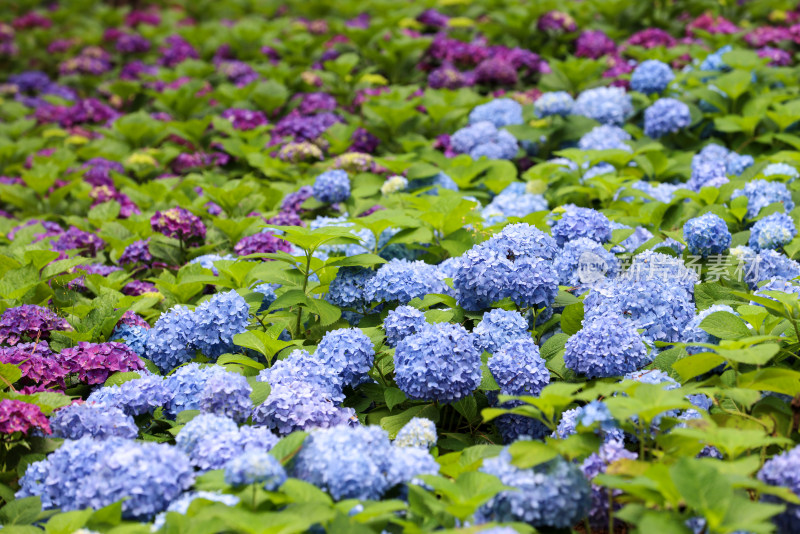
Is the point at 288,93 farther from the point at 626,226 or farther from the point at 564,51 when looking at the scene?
the point at 626,226

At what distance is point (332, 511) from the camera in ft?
6.81

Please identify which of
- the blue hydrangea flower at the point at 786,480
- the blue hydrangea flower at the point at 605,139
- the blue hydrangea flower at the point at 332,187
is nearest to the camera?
the blue hydrangea flower at the point at 786,480

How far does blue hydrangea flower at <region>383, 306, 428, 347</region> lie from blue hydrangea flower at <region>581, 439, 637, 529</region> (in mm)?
814

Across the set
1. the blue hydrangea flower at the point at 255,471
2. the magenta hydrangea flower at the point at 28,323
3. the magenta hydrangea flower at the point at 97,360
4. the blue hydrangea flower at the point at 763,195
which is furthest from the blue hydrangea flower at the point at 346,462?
the blue hydrangea flower at the point at 763,195

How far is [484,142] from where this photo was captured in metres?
5.32

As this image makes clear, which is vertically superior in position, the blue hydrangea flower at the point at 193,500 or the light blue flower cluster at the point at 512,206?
the blue hydrangea flower at the point at 193,500

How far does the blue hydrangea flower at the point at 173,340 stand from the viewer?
311cm

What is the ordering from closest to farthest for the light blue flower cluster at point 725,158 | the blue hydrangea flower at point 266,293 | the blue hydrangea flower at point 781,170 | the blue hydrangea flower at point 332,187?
the blue hydrangea flower at point 266,293
the blue hydrangea flower at point 781,170
the blue hydrangea flower at point 332,187
the light blue flower cluster at point 725,158

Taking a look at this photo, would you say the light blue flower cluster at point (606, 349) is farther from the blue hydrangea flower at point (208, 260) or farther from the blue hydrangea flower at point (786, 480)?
the blue hydrangea flower at point (208, 260)

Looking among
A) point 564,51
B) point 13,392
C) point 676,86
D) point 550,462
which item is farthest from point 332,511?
point 564,51

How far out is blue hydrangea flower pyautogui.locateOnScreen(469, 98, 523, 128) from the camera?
5613mm

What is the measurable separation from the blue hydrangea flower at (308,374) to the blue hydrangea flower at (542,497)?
0.78 metres

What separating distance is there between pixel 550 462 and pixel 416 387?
59 cm

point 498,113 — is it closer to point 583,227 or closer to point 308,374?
point 583,227
